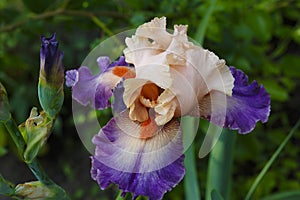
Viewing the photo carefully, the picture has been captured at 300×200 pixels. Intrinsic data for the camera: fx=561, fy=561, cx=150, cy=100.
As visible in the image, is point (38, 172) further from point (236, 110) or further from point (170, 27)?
point (170, 27)

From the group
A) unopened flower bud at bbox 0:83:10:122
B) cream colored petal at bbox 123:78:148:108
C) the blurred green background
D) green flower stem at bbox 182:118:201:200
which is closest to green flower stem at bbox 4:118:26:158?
unopened flower bud at bbox 0:83:10:122

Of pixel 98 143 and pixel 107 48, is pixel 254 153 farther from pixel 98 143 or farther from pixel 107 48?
pixel 98 143

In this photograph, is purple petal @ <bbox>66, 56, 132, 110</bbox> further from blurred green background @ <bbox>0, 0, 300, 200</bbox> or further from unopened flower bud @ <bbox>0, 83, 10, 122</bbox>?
blurred green background @ <bbox>0, 0, 300, 200</bbox>

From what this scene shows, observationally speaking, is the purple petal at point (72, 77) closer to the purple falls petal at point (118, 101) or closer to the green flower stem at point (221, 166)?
the purple falls petal at point (118, 101)

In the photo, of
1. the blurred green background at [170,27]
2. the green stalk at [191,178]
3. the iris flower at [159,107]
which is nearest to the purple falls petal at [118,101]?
the iris flower at [159,107]

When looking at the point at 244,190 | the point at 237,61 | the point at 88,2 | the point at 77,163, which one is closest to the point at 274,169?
the point at 244,190

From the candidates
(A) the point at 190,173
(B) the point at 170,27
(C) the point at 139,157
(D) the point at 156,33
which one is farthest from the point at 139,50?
(B) the point at 170,27
